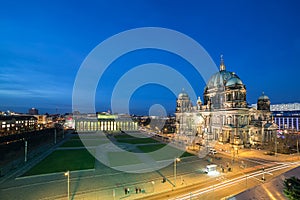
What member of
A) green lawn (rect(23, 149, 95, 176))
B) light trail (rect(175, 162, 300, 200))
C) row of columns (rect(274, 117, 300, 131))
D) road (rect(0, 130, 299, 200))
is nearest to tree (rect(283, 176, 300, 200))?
road (rect(0, 130, 299, 200))

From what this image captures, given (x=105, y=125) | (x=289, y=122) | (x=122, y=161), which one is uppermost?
(x=289, y=122)

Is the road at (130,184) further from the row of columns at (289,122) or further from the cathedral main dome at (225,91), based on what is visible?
the row of columns at (289,122)

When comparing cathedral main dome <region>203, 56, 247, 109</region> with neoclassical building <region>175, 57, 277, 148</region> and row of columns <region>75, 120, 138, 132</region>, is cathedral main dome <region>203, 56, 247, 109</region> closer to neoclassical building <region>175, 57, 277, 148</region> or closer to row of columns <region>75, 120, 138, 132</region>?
neoclassical building <region>175, 57, 277, 148</region>

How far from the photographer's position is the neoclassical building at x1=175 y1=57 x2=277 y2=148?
66.6 m

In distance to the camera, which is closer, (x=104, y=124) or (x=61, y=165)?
(x=61, y=165)

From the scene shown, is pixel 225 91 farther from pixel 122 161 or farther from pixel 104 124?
pixel 104 124

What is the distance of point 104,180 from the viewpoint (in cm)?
3183

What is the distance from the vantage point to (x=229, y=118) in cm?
6875

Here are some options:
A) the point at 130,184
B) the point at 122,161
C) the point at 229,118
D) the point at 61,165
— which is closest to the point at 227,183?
the point at 130,184

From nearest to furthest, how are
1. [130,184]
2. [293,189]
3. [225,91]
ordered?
[293,189] < [130,184] < [225,91]

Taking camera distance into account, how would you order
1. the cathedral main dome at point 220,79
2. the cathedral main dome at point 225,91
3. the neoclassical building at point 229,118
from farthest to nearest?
the cathedral main dome at point 220,79 → the cathedral main dome at point 225,91 → the neoclassical building at point 229,118

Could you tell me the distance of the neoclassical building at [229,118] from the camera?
66.6 m

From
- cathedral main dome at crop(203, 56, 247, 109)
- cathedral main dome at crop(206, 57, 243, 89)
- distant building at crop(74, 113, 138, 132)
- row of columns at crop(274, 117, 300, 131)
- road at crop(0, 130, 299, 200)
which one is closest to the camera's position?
road at crop(0, 130, 299, 200)

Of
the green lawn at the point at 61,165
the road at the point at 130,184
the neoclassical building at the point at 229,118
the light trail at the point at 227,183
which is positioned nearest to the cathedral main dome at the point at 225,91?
the neoclassical building at the point at 229,118
